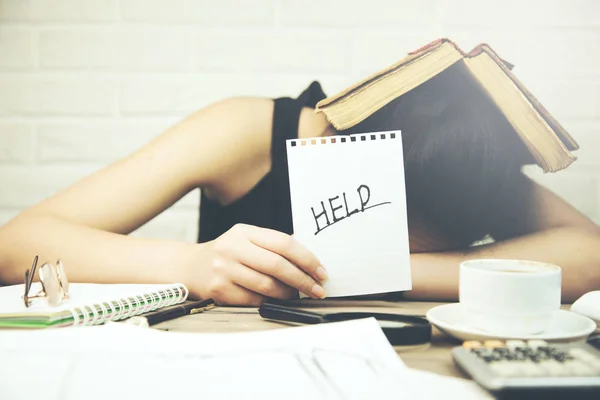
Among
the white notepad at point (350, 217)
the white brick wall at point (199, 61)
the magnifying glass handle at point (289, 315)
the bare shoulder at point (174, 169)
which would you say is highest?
the white brick wall at point (199, 61)

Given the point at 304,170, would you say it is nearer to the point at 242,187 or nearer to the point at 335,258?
the point at 335,258

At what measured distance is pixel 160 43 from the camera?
0.99 m

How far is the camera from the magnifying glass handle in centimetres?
54

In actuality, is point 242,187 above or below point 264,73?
below

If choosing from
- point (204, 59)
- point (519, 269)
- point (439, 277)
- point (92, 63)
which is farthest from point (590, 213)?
point (92, 63)

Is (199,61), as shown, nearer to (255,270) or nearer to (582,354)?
(255,270)

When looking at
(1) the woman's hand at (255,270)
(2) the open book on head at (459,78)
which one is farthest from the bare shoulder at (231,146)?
(1) the woman's hand at (255,270)

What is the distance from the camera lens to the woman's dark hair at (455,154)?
2.78 ft

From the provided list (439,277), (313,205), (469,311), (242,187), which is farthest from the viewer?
(242,187)

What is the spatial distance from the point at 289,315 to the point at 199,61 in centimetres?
60

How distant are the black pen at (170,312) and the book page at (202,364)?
2.3 inches

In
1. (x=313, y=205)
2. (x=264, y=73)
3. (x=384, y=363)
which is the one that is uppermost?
(x=264, y=73)

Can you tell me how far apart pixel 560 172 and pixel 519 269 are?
1.71 ft

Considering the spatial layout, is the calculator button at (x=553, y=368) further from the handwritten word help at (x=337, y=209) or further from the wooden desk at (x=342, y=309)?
the handwritten word help at (x=337, y=209)
